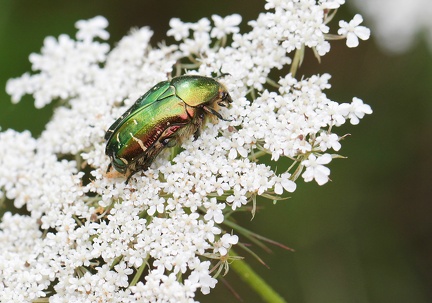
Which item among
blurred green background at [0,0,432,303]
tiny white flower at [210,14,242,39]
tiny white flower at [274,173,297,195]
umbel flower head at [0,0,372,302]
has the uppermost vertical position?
tiny white flower at [210,14,242,39]

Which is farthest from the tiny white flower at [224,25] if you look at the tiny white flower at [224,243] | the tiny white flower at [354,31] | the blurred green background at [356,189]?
the blurred green background at [356,189]

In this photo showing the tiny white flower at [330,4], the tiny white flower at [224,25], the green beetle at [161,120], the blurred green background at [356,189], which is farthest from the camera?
the blurred green background at [356,189]

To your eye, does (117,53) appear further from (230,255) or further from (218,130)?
(230,255)

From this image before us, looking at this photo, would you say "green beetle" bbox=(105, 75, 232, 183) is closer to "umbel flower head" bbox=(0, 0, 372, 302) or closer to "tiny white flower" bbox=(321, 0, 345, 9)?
"umbel flower head" bbox=(0, 0, 372, 302)

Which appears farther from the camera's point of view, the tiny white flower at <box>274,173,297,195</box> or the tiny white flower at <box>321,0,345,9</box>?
the tiny white flower at <box>321,0,345,9</box>

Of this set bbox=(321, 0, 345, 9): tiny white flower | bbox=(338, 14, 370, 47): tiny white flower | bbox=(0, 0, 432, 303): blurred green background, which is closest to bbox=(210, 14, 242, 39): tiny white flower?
bbox=(321, 0, 345, 9): tiny white flower

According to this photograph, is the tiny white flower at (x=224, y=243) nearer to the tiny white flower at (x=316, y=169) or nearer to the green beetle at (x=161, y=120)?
the tiny white flower at (x=316, y=169)

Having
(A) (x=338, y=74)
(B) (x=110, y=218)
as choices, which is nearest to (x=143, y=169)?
(B) (x=110, y=218)

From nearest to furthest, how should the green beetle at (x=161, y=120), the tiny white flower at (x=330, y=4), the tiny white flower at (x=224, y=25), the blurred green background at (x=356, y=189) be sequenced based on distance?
the green beetle at (x=161, y=120) → the tiny white flower at (x=330, y=4) → the tiny white flower at (x=224, y=25) → the blurred green background at (x=356, y=189)
